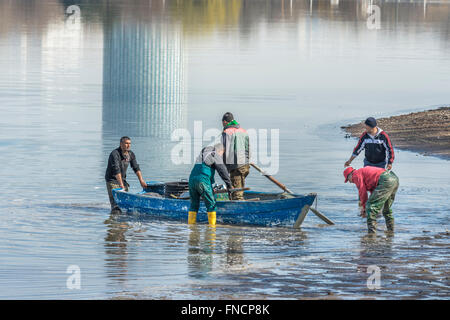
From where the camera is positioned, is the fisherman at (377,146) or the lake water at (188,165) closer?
the lake water at (188,165)

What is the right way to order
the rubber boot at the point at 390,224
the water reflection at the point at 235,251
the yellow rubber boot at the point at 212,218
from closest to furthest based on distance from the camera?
the water reflection at the point at 235,251 → the rubber boot at the point at 390,224 → the yellow rubber boot at the point at 212,218

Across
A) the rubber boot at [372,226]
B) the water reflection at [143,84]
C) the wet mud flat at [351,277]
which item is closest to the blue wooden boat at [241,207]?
the rubber boot at [372,226]

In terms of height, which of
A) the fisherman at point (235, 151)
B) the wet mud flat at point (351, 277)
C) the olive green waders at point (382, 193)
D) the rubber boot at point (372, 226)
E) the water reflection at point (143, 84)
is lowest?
the wet mud flat at point (351, 277)

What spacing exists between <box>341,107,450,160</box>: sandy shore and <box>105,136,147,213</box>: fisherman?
10.0m

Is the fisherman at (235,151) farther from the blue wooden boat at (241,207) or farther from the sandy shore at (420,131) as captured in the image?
the sandy shore at (420,131)

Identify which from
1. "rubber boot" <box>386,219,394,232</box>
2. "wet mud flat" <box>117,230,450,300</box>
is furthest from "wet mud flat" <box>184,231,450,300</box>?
"rubber boot" <box>386,219,394,232</box>

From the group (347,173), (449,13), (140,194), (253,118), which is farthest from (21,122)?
(449,13)

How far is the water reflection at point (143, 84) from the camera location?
3062 centimetres

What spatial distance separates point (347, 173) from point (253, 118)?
55.2ft

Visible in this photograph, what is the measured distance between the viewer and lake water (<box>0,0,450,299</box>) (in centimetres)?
1242

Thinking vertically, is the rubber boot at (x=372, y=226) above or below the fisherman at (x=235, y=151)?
below

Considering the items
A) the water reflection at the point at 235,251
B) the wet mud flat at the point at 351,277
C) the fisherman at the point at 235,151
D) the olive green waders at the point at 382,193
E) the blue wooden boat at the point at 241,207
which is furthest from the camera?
the fisherman at the point at 235,151

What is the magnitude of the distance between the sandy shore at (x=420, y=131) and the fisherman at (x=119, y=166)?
1001 centimetres
